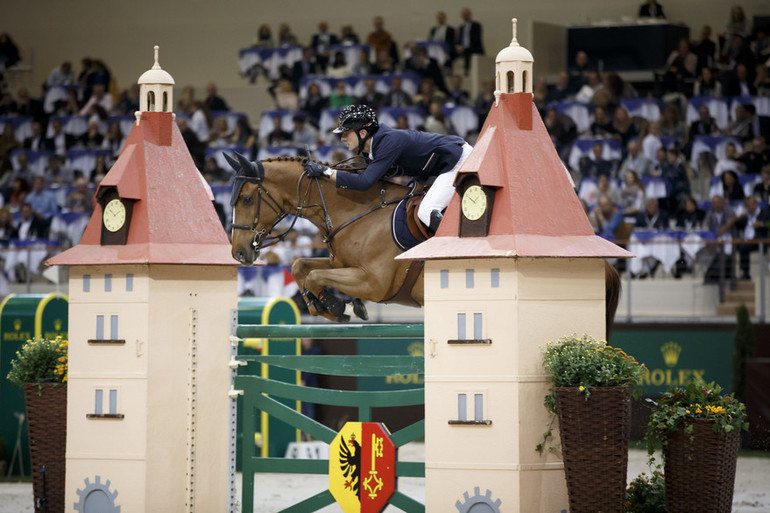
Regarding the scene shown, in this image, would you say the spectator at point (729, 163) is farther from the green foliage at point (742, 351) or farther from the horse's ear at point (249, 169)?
the horse's ear at point (249, 169)

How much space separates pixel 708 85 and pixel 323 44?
6.77 meters

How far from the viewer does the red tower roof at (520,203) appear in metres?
4.72

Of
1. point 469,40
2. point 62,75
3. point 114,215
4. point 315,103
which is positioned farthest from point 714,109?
point 62,75

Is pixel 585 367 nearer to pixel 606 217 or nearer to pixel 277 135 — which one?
pixel 606 217

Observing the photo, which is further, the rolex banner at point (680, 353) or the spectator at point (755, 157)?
the spectator at point (755, 157)

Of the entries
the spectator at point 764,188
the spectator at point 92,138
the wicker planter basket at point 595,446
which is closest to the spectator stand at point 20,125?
the spectator at point 92,138

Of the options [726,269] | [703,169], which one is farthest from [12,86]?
[726,269]

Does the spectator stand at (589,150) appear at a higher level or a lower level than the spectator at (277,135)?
lower

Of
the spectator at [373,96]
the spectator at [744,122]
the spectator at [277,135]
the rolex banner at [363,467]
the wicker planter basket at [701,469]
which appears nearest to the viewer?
the wicker planter basket at [701,469]

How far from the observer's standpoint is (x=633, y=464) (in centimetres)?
952

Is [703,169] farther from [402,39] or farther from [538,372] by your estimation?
[538,372]

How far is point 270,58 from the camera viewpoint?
18391mm

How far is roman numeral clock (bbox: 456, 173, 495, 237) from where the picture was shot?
481 cm

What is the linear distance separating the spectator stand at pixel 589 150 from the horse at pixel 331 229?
325 inches
